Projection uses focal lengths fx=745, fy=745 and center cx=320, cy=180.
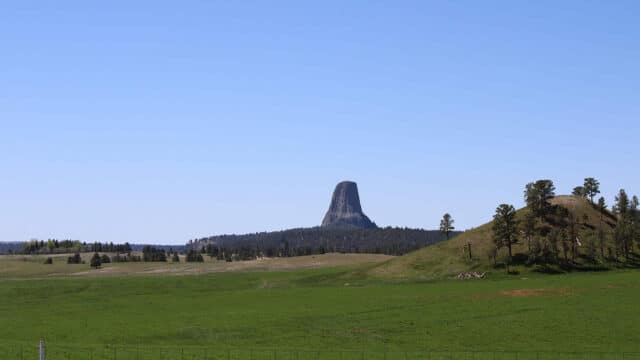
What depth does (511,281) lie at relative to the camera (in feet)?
489

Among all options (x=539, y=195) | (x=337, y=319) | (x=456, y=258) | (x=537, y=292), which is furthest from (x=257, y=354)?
(x=539, y=195)

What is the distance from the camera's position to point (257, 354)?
223ft

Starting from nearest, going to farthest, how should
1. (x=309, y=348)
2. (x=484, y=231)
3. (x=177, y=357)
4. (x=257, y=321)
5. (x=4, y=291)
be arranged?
(x=177, y=357)
(x=309, y=348)
(x=257, y=321)
(x=4, y=291)
(x=484, y=231)

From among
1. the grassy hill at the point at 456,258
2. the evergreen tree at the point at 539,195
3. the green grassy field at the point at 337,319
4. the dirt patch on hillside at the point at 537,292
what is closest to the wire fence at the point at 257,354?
the green grassy field at the point at 337,319

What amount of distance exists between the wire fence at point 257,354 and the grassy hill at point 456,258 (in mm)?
98357

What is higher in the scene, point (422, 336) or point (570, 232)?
point (570, 232)

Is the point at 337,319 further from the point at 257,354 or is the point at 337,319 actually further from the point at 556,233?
the point at 556,233

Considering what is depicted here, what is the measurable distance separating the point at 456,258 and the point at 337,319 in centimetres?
8891

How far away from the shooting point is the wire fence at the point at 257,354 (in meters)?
64.1

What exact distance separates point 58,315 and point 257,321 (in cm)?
3360

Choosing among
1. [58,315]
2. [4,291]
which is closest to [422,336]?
[58,315]

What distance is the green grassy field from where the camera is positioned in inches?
2879

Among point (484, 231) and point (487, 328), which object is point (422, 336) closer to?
point (487, 328)

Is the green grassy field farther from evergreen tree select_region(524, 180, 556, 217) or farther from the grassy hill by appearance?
evergreen tree select_region(524, 180, 556, 217)
